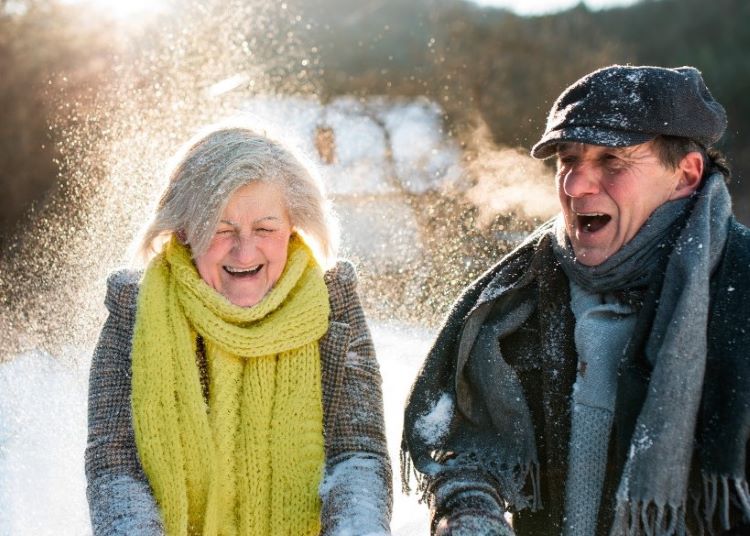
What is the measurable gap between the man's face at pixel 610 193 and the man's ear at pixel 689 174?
0.04 feet

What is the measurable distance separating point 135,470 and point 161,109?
7556 millimetres

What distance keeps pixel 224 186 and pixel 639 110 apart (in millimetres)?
1120

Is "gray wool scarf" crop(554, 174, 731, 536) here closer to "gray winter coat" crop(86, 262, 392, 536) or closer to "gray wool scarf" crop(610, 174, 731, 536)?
"gray wool scarf" crop(610, 174, 731, 536)

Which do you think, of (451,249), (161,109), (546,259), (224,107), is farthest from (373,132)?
(546,259)

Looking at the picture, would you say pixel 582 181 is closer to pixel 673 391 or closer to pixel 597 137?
pixel 597 137

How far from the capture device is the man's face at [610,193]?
Result: 2018 millimetres

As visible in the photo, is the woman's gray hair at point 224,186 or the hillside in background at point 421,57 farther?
the hillside in background at point 421,57

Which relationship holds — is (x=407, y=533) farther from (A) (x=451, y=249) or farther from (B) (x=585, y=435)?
(A) (x=451, y=249)

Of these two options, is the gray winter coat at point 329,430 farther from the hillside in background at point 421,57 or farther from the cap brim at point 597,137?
the hillside in background at point 421,57

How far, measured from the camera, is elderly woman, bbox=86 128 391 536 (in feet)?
7.16

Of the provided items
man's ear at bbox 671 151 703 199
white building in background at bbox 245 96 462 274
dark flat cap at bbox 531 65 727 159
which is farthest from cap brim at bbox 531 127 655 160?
white building in background at bbox 245 96 462 274

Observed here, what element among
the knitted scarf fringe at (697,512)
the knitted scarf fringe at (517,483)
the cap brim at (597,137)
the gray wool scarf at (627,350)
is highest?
the cap brim at (597,137)

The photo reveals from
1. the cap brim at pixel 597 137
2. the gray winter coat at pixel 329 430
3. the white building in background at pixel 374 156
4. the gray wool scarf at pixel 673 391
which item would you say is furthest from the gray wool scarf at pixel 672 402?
the white building in background at pixel 374 156

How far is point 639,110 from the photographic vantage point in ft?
6.48
